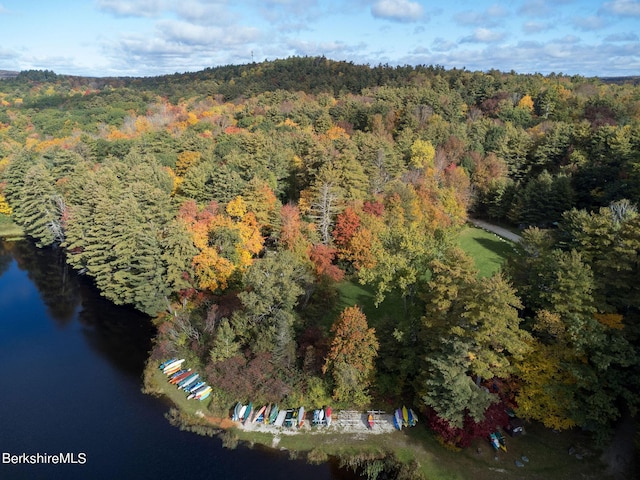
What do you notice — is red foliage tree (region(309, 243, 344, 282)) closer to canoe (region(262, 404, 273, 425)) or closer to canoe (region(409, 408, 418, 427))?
canoe (region(262, 404, 273, 425))

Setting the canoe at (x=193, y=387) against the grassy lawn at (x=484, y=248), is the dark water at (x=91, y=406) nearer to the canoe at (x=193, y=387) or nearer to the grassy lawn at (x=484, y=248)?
the canoe at (x=193, y=387)

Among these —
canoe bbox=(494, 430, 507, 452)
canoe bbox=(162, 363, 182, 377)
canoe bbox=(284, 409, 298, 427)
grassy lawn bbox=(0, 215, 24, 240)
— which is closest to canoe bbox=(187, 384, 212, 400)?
canoe bbox=(162, 363, 182, 377)

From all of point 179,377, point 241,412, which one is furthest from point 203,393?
point 241,412

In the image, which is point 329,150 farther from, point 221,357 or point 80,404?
point 80,404

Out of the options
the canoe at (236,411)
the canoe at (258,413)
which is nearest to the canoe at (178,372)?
the canoe at (236,411)

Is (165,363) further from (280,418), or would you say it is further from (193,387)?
(280,418)
